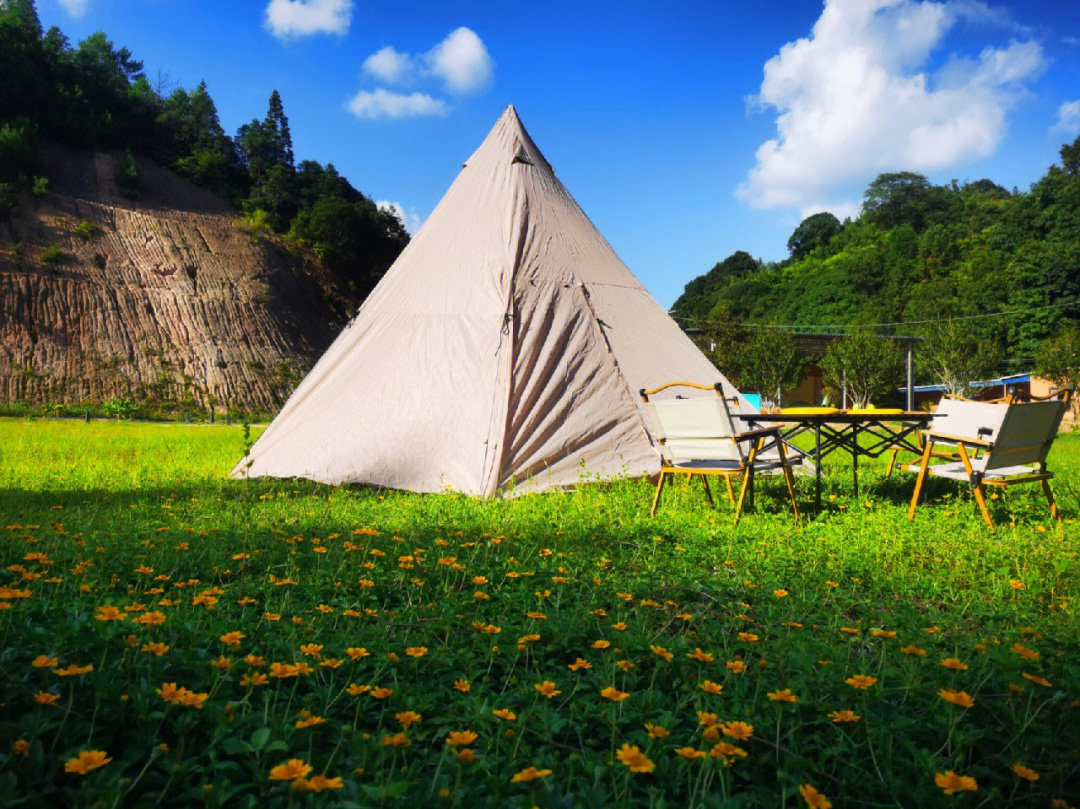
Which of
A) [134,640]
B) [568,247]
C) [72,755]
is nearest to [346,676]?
[134,640]

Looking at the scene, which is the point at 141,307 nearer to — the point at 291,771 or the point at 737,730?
the point at 291,771

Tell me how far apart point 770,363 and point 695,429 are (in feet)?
121

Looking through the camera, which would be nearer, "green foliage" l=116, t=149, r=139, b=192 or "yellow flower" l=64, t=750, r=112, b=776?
"yellow flower" l=64, t=750, r=112, b=776

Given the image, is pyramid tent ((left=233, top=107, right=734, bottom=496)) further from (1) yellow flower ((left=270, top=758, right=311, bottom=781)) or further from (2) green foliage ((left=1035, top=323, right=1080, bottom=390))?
(2) green foliage ((left=1035, top=323, right=1080, bottom=390))

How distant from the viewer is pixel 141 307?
3147 centimetres

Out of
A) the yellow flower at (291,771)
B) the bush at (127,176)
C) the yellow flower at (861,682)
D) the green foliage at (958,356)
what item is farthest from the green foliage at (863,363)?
the yellow flower at (291,771)

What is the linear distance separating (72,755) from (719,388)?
14.6 ft

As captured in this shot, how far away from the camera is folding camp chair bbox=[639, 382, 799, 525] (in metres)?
5.48

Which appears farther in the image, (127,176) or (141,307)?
(127,176)

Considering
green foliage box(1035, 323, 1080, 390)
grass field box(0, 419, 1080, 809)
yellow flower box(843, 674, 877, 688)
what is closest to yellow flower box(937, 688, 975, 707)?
grass field box(0, 419, 1080, 809)

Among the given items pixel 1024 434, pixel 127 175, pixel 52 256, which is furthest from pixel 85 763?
pixel 127 175

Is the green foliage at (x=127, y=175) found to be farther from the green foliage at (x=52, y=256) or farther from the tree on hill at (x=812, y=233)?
the tree on hill at (x=812, y=233)

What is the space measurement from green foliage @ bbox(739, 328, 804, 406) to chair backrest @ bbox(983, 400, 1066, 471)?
35.4 m

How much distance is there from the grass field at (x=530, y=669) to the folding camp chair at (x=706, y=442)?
899 mm
